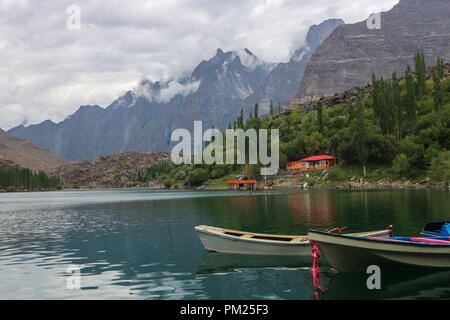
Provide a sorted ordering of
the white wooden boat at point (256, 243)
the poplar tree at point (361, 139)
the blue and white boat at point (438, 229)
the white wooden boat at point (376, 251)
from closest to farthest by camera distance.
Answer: the white wooden boat at point (376, 251)
the blue and white boat at point (438, 229)
the white wooden boat at point (256, 243)
the poplar tree at point (361, 139)

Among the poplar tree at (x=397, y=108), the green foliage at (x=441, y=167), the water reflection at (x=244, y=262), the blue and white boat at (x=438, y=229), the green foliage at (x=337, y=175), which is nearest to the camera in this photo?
the blue and white boat at (x=438, y=229)

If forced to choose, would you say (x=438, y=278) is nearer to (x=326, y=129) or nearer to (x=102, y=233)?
(x=102, y=233)

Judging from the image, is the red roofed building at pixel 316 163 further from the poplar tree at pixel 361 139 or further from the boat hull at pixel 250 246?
the boat hull at pixel 250 246

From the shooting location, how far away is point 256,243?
2712 centimetres

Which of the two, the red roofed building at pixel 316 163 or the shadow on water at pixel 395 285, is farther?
the red roofed building at pixel 316 163

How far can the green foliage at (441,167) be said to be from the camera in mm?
95125

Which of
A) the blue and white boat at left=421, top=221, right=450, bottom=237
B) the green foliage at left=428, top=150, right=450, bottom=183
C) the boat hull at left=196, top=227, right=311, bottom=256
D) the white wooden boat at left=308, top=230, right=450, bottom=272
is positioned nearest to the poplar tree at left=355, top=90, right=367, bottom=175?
the green foliage at left=428, top=150, right=450, bottom=183

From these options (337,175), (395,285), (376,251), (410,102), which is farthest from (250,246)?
(410,102)

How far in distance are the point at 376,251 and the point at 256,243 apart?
28.2ft

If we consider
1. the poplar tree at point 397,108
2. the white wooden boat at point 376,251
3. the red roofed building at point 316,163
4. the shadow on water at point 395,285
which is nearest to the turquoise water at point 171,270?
the shadow on water at point 395,285

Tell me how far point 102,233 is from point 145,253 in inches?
547

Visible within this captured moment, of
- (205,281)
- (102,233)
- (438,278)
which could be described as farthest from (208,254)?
(102,233)

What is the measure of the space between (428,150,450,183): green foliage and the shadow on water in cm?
8407

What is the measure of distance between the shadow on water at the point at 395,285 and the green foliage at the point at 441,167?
84.1 m
